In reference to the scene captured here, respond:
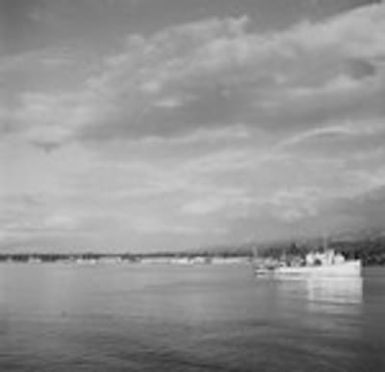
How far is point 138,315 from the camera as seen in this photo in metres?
98.1

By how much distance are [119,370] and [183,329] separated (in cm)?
2610

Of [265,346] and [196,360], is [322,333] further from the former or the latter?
[196,360]

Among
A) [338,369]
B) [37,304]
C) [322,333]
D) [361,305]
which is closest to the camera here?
[338,369]

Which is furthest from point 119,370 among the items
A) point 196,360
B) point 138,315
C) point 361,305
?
point 361,305

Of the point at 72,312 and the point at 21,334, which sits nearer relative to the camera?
the point at 21,334

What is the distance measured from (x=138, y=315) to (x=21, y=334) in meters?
24.6

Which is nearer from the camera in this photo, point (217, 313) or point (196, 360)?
point (196, 360)

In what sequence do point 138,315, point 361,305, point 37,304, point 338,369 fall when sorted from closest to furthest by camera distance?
1. point 338,369
2. point 138,315
3. point 361,305
4. point 37,304

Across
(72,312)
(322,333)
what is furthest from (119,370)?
(72,312)

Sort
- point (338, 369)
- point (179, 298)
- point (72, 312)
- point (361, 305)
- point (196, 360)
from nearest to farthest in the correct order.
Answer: point (338, 369) < point (196, 360) < point (72, 312) < point (361, 305) < point (179, 298)

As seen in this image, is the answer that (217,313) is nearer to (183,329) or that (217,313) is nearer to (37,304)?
(183,329)

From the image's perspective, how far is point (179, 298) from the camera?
13612cm

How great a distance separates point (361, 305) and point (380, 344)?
47532 mm

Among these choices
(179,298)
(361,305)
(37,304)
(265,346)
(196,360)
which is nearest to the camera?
(196,360)
